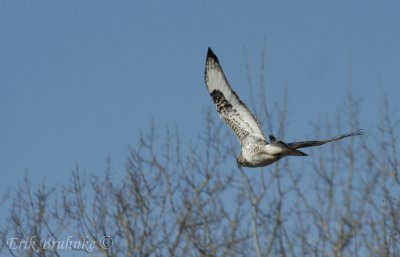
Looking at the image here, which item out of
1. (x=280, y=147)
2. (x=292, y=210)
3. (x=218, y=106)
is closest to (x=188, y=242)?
(x=292, y=210)

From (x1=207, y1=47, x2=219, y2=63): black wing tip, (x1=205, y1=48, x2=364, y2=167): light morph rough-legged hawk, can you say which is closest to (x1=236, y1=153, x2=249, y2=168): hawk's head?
(x1=205, y1=48, x2=364, y2=167): light morph rough-legged hawk

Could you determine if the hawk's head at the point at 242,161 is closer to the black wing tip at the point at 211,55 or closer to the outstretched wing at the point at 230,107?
the outstretched wing at the point at 230,107

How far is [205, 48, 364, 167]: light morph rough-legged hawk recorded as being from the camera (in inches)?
380

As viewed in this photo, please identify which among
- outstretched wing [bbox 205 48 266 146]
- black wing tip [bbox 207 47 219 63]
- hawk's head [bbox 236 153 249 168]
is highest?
black wing tip [bbox 207 47 219 63]

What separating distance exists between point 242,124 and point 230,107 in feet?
1.03

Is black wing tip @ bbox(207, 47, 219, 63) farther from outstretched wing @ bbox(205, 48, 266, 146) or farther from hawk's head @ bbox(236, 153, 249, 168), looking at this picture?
hawk's head @ bbox(236, 153, 249, 168)

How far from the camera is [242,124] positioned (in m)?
10.5

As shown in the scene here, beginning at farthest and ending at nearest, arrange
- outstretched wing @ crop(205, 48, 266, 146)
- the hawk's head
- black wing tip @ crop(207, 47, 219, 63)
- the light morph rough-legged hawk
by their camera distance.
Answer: black wing tip @ crop(207, 47, 219, 63) < outstretched wing @ crop(205, 48, 266, 146) < the hawk's head < the light morph rough-legged hawk

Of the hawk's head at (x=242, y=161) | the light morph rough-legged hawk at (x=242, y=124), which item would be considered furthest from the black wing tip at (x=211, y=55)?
the hawk's head at (x=242, y=161)

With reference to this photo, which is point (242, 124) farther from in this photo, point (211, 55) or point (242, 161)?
point (211, 55)

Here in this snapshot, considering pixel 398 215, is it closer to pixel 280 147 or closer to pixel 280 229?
pixel 280 147

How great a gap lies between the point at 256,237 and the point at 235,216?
0.72 meters

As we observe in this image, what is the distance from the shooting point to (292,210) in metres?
19.1

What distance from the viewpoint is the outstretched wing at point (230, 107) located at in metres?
10.4
